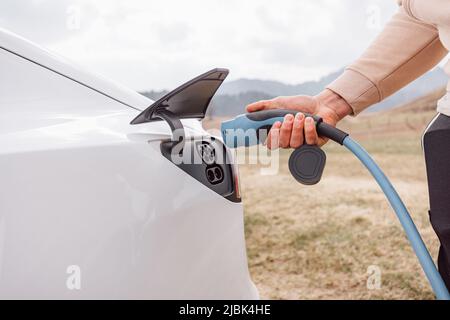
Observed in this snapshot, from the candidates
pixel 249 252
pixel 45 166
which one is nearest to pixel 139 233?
pixel 45 166

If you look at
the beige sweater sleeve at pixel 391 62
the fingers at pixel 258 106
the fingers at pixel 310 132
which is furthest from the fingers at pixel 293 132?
the beige sweater sleeve at pixel 391 62

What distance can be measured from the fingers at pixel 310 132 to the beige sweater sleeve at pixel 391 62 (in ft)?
0.74

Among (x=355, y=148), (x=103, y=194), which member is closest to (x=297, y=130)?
(x=355, y=148)

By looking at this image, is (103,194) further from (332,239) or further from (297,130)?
(332,239)

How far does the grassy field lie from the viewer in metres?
4.22

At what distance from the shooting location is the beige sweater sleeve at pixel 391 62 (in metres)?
1.38

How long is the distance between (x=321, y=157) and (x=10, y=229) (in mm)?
670

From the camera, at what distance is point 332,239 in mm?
5230

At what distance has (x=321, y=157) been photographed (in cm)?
136

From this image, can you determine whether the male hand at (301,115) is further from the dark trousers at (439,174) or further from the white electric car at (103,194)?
the dark trousers at (439,174)

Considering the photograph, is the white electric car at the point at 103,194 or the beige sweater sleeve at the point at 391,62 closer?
the white electric car at the point at 103,194

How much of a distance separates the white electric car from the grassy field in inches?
61.3

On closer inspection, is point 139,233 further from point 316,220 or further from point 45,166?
point 316,220

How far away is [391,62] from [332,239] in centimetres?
393
